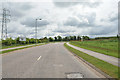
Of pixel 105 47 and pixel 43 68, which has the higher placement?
pixel 105 47

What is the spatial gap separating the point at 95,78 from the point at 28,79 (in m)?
3.17

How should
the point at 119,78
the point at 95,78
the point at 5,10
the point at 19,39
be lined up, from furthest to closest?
the point at 19,39 < the point at 5,10 < the point at 95,78 < the point at 119,78

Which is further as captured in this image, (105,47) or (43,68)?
(105,47)

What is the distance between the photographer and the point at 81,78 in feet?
18.3

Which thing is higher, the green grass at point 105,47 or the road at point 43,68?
the green grass at point 105,47

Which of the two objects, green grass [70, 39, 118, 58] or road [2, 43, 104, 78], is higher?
green grass [70, 39, 118, 58]

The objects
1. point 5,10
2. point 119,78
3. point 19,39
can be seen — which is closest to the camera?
point 119,78

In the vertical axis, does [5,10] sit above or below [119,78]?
above

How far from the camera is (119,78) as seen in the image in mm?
5328

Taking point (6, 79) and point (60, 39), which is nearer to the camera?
point (6, 79)

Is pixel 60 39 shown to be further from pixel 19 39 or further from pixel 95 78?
pixel 95 78

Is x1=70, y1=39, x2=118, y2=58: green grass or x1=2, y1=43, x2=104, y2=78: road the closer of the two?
x1=2, y1=43, x2=104, y2=78: road

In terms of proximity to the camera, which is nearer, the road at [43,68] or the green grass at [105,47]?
the road at [43,68]

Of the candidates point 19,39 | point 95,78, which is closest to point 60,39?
point 19,39
